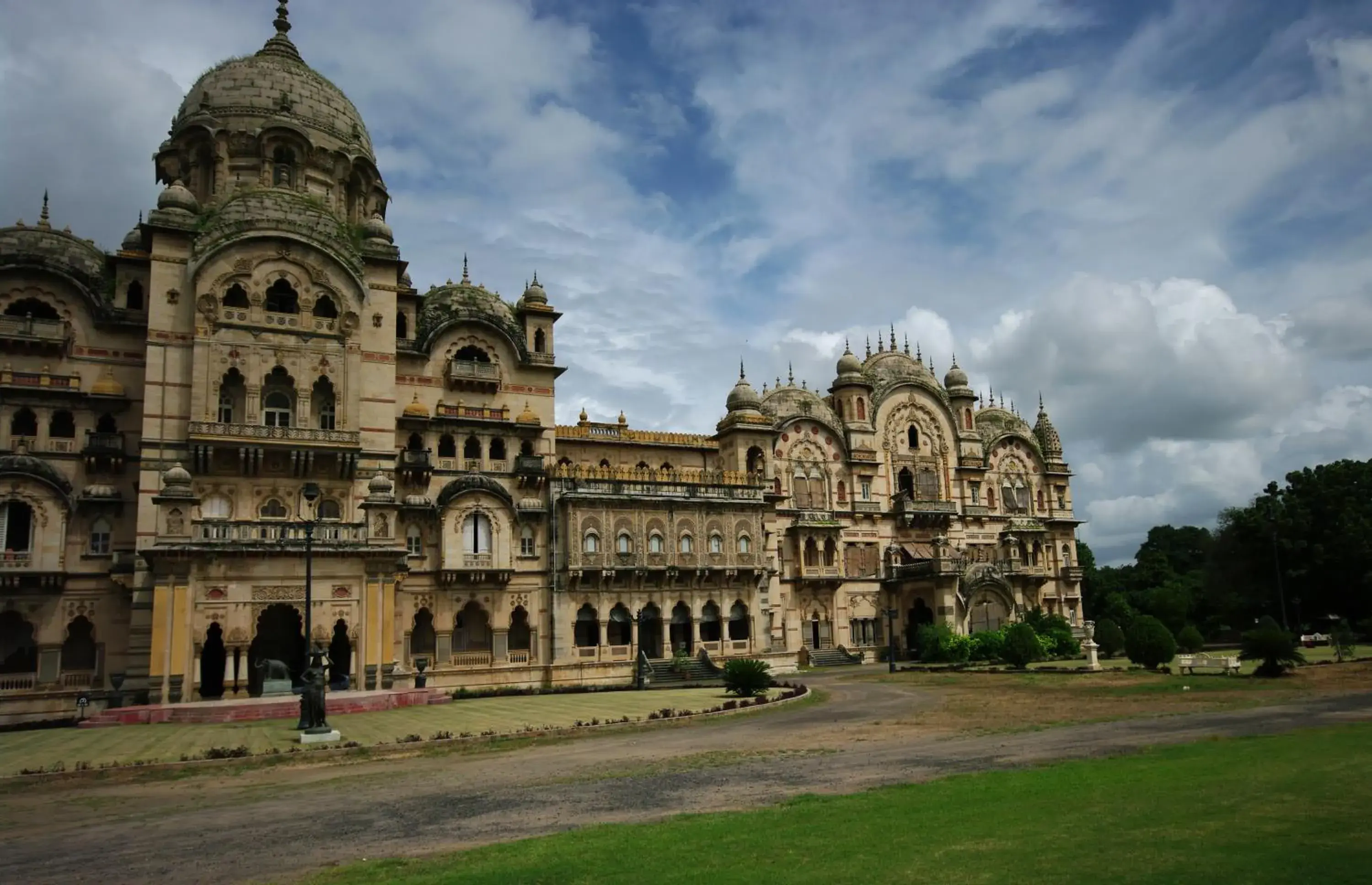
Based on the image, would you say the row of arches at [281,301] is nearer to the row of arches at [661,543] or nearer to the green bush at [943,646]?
the row of arches at [661,543]

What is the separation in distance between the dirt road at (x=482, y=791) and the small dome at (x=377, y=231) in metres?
26.0

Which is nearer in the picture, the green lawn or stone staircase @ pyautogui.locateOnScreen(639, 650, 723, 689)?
the green lawn

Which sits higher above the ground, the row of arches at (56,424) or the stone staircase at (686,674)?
the row of arches at (56,424)

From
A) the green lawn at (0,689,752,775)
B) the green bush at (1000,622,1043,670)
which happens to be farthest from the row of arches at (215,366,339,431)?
the green bush at (1000,622,1043,670)

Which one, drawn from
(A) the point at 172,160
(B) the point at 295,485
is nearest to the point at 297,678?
(B) the point at 295,485

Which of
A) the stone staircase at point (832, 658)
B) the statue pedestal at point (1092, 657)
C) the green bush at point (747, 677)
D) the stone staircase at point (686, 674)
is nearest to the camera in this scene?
the green bush at point (747, 677)

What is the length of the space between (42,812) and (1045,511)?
183 ft

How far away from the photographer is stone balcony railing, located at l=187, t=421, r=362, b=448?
34000 millimetres

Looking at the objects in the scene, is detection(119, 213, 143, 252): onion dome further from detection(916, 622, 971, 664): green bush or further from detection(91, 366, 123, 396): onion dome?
detection(916, 622, 971, 664): green bush

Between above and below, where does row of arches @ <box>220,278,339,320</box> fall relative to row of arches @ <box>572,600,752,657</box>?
above

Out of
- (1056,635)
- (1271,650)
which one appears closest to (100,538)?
(1271,650)

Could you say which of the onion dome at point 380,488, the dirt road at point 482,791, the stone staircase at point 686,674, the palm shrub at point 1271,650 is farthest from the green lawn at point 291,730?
the palm shrub at point 1271,650

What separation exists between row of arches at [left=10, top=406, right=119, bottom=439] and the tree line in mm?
45038

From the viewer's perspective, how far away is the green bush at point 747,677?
30203 millimetres
